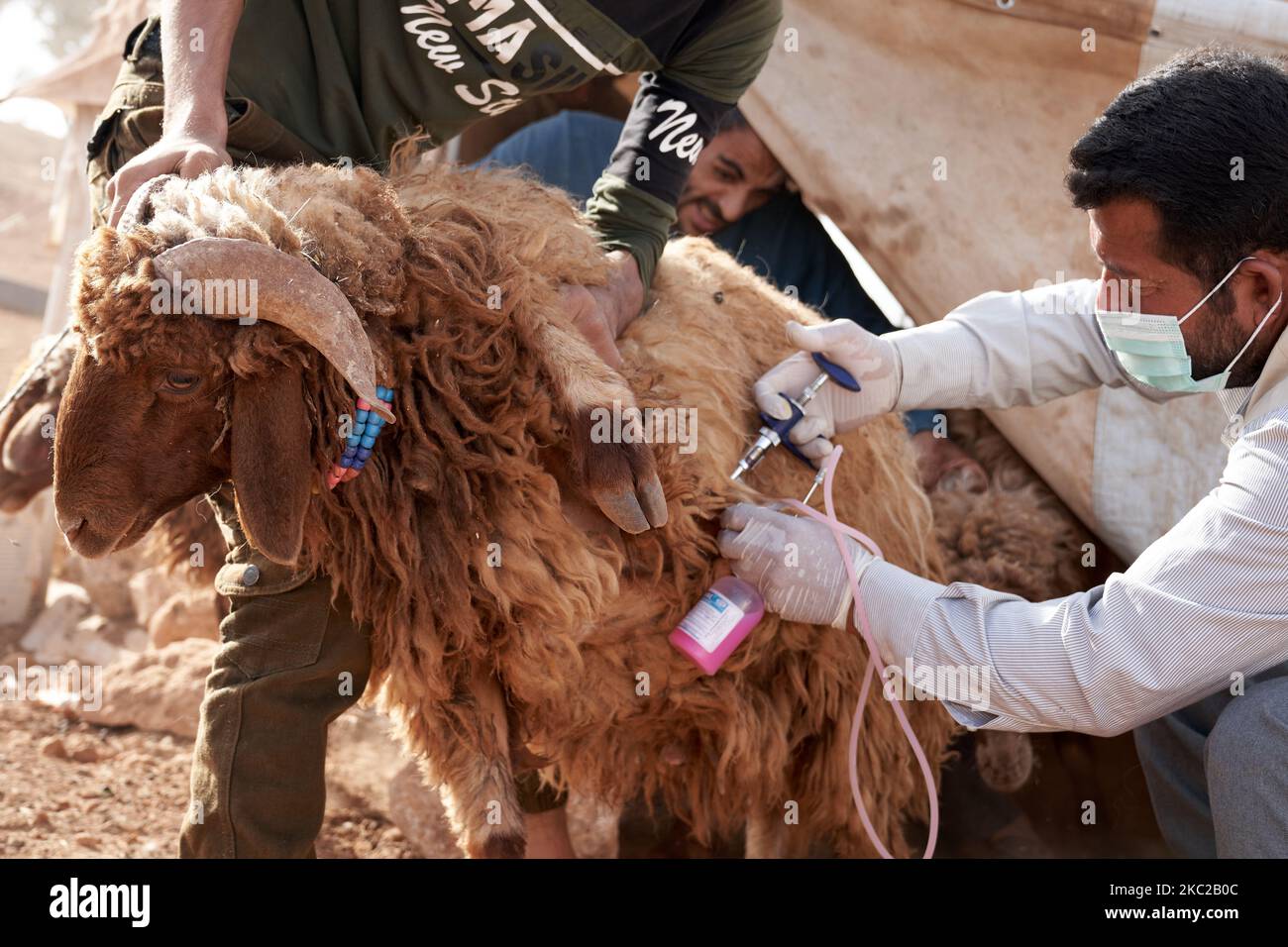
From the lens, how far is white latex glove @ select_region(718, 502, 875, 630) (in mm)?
2447

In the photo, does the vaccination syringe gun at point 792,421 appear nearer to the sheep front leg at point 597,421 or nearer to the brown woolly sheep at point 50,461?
the sheep front leg at point 597,421

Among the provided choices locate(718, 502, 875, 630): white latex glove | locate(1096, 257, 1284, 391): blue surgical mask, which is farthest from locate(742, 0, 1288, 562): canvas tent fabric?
locate(718, 502, 875, 630): white latex glove

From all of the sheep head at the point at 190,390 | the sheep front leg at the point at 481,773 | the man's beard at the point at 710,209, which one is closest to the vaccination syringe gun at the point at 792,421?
the sheep front leg at the point at 481,773

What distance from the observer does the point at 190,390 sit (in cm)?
195

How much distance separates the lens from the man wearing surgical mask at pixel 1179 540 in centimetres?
219

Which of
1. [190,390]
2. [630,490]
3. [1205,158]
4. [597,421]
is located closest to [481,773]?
[630,490]

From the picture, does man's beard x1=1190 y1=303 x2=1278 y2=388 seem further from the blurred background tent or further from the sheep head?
the blurred background tent

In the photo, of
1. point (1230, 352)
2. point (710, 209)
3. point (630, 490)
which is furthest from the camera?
point (710, 209)

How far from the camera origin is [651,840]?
3.79m

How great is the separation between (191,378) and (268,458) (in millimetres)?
184

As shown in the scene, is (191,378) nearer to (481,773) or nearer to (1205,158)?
(481,773)

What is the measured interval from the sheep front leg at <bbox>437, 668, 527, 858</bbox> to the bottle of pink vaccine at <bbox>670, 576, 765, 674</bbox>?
431 mm

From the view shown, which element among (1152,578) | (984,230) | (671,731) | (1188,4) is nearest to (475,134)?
(984,230)
